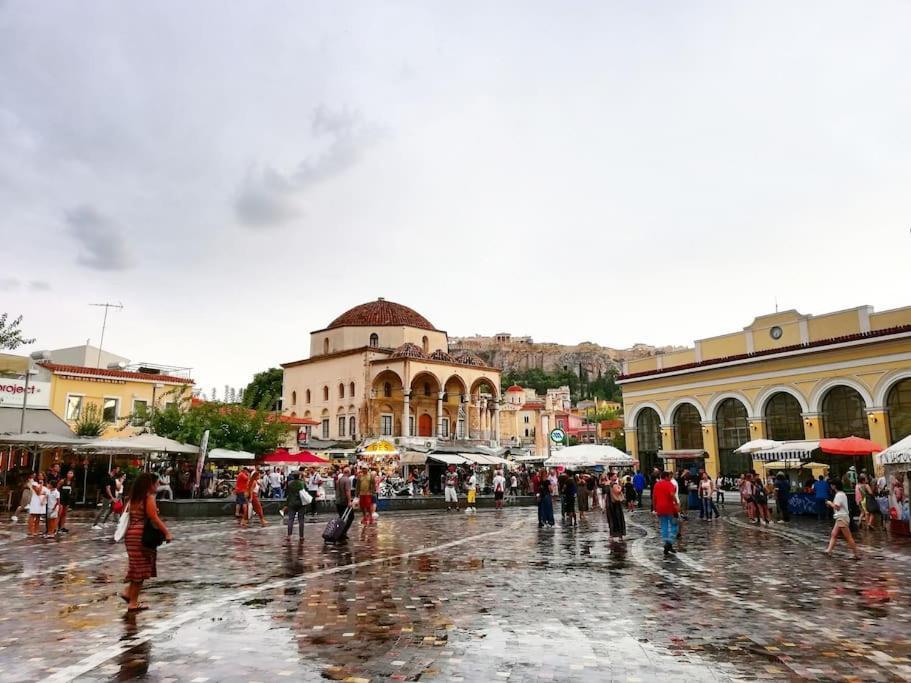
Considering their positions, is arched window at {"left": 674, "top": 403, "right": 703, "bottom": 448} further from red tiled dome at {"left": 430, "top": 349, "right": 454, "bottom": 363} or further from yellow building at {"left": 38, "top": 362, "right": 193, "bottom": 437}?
yellow building at {"left": 38, "top": 362, "right": 193, "bottom": 437}

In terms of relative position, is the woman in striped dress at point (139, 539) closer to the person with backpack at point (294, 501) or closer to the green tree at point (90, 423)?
the person with backpack at point (294, 501)

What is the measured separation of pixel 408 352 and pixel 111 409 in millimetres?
20442

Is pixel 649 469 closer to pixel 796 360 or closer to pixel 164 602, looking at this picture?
pixel 796 360

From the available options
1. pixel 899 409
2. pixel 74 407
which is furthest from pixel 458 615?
pixel 74 407

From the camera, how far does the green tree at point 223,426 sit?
92.4 feet

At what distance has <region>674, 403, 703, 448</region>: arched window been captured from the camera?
108 ft

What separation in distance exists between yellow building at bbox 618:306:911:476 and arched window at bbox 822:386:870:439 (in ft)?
0.13

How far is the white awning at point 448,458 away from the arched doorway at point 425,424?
64.1ft

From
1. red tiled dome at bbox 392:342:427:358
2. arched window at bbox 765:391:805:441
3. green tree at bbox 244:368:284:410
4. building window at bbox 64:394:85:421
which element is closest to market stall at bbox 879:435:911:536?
arched window at bbox 765:391:805:441

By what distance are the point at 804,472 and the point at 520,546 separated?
16799mm

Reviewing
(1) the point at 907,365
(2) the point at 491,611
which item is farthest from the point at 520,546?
(1) the point at 907,365

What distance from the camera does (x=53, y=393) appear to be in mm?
31797

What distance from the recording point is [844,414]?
2681cm

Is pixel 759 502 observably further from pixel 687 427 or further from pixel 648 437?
pixel 648 437
